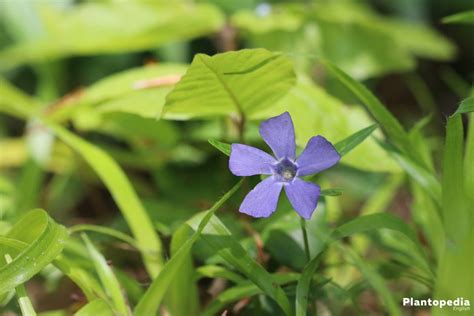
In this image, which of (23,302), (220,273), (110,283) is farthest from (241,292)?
(23,302)

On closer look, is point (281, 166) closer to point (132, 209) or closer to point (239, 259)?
point (239, 259)

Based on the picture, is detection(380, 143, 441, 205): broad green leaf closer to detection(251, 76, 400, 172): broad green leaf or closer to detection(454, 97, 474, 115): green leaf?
detection(251, 76, 400, 172): broad green leaf

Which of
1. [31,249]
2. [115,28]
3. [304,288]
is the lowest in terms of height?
[304,288]

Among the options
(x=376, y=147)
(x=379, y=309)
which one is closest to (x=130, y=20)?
(x=376, y=147)

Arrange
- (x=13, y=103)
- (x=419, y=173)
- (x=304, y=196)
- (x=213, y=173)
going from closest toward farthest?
(x=304, y=196), (x=419, y=173), (x=13, y=103), (x=213, y=173)

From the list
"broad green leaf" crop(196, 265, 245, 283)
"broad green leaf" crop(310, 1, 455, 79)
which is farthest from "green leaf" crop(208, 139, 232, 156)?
"broad green leaf" crop(310, 1, 455, 79)

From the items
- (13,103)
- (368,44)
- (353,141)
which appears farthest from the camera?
(368,44)

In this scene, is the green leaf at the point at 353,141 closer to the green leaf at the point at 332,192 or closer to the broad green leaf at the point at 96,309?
the green leaf at the point at 332,192
